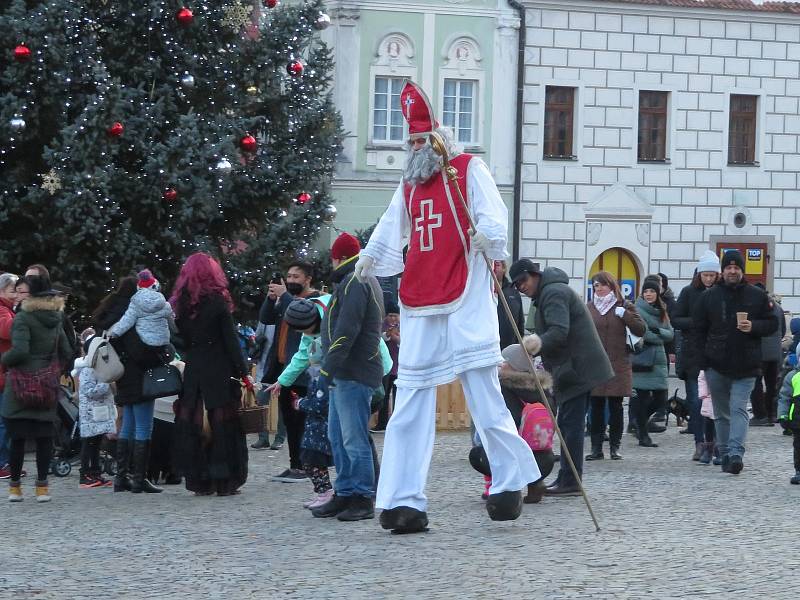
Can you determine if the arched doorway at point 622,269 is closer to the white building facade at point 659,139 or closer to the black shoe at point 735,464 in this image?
the white building facade at point 659,139

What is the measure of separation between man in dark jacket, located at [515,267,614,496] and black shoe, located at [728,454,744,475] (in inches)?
80.6

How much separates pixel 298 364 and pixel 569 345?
201 cm

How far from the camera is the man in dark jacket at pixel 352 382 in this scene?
35.5 feet

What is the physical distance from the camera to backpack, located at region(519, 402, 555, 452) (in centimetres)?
1179

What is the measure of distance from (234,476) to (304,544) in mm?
2898

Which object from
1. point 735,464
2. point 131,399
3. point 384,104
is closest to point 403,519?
point 131,399

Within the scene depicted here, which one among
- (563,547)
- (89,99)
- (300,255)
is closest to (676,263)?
(300,255)

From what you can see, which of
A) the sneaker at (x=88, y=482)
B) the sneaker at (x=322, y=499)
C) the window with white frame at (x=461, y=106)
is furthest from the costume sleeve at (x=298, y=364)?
the window with white frame at (x=461, y=106)

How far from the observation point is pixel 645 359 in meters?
17.0

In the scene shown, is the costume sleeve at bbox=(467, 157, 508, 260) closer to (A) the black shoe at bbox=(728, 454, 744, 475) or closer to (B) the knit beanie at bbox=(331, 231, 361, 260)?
(B) the knit beanie at bbox=(331, 231, 361, 260)

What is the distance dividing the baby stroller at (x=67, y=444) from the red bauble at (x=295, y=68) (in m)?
6.60

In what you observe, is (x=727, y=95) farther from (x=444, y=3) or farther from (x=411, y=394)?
(x=411, y=394)

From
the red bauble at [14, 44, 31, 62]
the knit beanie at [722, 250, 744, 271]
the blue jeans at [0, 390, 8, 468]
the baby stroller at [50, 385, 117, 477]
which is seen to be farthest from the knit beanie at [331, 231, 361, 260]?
the red bauble at [14, 44, 31, 62]

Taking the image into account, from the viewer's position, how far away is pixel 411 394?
10070 millimetres
